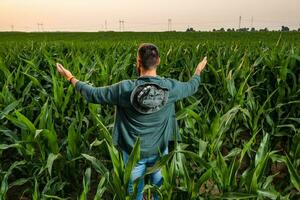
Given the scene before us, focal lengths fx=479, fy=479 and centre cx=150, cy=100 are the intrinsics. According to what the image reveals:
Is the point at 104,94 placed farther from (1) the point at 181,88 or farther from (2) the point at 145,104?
(1) the point at 181,88

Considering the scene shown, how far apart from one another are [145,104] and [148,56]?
0.90 ft

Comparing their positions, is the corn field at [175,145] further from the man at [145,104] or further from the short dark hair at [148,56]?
the short dark hair at [148,56]

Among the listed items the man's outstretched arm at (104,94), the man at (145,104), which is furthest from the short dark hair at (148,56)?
the man's outstretched arm at (104,94)

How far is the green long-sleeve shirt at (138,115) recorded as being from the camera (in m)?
2.80

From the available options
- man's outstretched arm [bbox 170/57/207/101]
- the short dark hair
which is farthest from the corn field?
the short dark hair

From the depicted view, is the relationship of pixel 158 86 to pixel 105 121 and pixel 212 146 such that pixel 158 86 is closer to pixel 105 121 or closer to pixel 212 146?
pixel 212 146

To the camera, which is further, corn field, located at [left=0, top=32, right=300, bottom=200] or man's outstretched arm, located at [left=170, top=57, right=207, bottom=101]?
man's outstretched arm, located at [left=170, top=57, right=207, bottom=101]

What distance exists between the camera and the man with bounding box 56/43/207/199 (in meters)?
2.73

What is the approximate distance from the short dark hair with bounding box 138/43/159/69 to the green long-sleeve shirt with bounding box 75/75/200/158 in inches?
3.0

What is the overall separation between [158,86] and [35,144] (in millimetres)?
1096

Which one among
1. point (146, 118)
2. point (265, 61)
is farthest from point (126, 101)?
point (265, 61)

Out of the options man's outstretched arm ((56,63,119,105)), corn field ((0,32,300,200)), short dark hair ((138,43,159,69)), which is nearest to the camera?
corn field ((0,32,300,200))

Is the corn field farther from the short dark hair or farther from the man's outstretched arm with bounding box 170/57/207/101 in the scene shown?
the short dark hair

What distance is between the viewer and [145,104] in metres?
2.75
